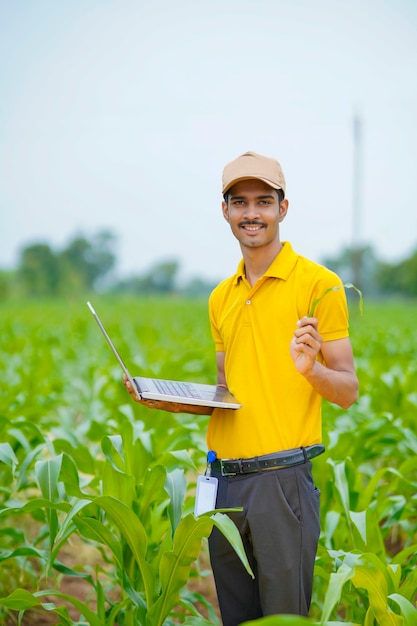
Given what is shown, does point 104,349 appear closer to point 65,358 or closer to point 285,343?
point 65,358

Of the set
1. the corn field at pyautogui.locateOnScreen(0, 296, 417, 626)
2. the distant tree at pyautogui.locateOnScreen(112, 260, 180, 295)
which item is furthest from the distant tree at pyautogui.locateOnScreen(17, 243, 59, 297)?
the corn field at pyautogui.locateOnScreen(0, 296, 417, 626)

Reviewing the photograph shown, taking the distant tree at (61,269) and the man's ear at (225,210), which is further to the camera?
the distant tree at (61,269)

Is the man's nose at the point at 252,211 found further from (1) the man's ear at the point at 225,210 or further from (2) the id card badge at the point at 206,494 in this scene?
(2) the id card badge at the point at 206,494

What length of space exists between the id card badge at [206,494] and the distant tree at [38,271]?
67.6 meters

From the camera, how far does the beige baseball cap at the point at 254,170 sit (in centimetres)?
183

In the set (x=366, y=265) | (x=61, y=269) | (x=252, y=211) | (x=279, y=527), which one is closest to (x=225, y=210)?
(x=252, y=211)

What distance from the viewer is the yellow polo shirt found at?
6.01 ft

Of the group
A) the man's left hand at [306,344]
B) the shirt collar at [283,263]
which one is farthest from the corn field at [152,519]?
the shirt collar at [283,263]

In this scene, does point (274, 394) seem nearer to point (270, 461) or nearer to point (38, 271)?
point (270, 461)

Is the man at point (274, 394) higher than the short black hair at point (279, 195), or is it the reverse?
the short black hair at point (279, 195)

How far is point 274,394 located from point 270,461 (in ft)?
0.54

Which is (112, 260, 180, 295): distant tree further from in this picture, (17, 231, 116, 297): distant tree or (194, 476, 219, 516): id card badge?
(194, 476, 219, 516): id card badge

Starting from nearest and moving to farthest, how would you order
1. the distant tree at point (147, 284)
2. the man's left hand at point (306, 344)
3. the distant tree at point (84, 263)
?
1. the man's left hand at point (306, 344)
2. the distant tree at point (84, 263)
3. the distant tree at point (147, 284)

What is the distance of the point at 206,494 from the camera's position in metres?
1.90
